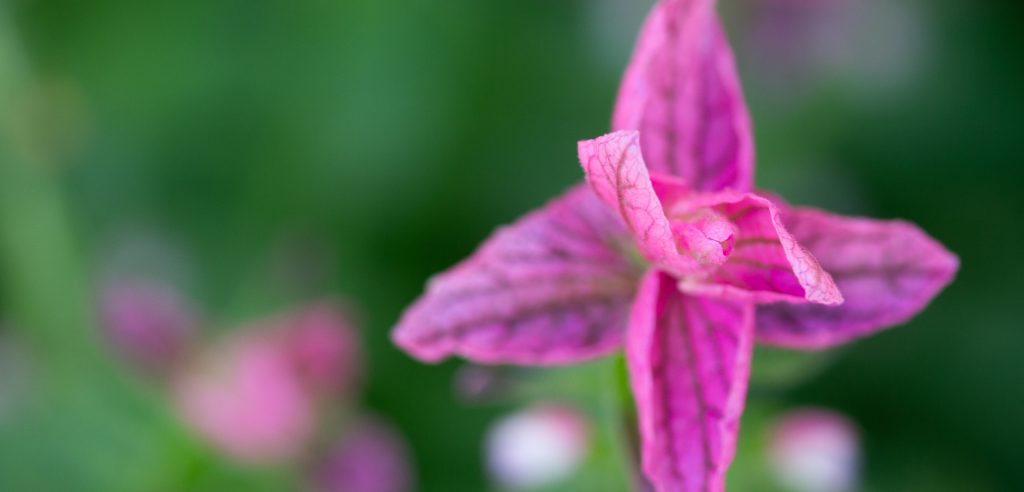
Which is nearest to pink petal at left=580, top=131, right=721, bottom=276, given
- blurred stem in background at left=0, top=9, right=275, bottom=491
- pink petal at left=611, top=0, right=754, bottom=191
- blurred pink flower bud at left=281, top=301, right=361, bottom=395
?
pink petal at left=611, top=0, right=754, bottom=191

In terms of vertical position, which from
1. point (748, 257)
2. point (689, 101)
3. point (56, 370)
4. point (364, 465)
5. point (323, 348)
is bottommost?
point (364, 465)

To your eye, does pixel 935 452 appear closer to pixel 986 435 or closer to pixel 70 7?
pixel 986 435

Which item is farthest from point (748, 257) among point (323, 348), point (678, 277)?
point (323, 348)

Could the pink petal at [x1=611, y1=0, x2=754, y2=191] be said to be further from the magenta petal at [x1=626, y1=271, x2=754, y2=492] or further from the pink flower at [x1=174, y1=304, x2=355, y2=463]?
the pink flower at [x1=174, y1=304, x2=355, y2=463]

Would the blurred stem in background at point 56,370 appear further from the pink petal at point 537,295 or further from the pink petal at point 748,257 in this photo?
the pink petal at point 748,257

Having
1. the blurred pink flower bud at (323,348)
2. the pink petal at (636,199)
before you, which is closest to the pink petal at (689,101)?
the pink petal at (636,199)

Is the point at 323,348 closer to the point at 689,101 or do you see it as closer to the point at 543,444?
the point at 543,444

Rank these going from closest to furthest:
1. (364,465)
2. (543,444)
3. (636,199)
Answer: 1. (636,199)
2. (543,444)
3. (364,465)
